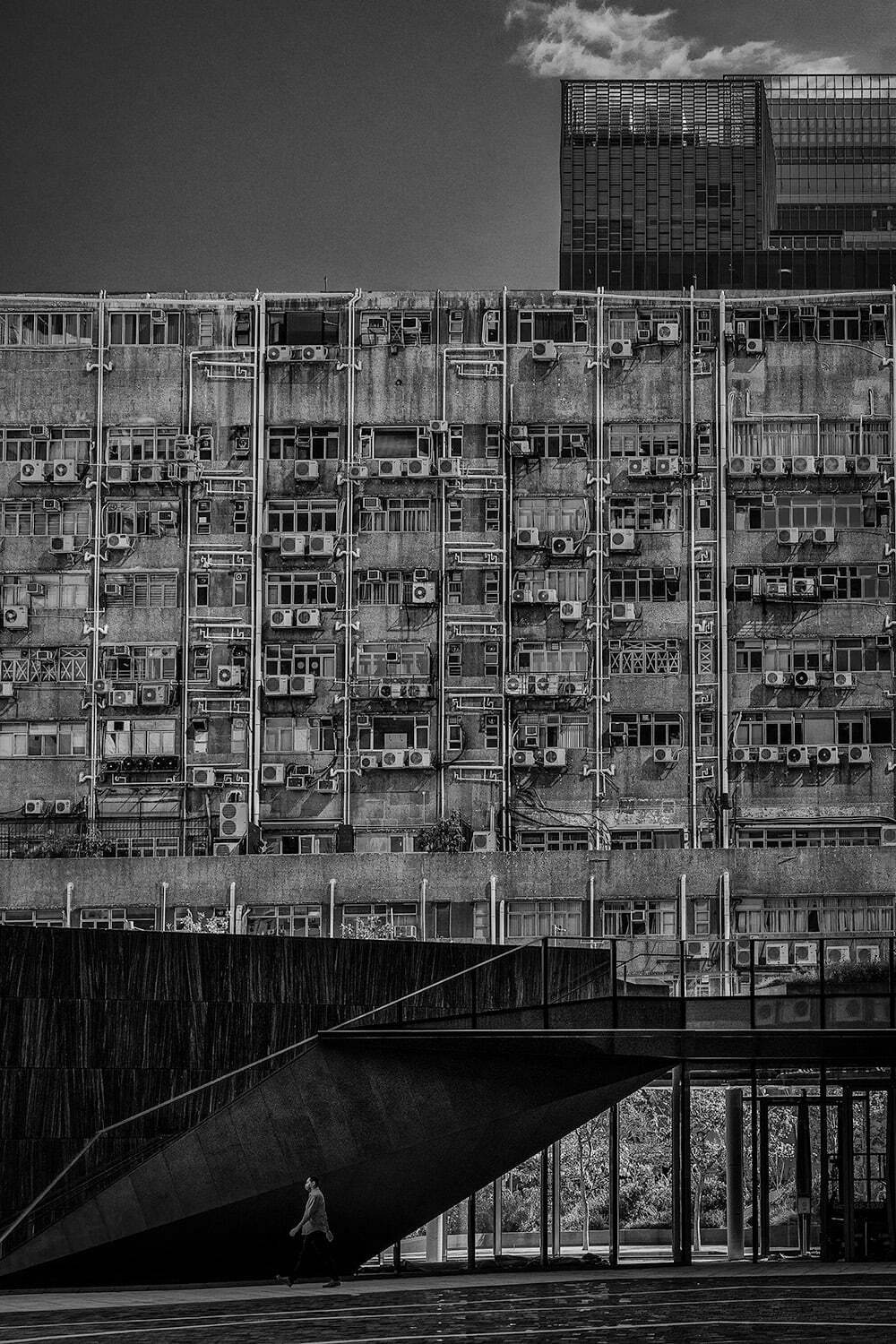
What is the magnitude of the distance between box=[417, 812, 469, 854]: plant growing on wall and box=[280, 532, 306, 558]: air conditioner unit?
8735 millimetres

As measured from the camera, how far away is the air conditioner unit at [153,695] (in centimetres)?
5859

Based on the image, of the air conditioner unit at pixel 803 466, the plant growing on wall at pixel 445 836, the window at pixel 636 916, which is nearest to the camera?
the window at pixel 636 916

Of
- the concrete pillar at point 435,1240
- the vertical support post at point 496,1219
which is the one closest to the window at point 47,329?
the vertical support post at point 496,1219

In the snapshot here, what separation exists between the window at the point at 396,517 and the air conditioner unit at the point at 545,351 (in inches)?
206

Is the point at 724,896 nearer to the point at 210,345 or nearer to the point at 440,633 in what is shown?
the point at 440,633

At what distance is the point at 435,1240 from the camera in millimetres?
32500

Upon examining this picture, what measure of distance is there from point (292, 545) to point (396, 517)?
10.2 ft

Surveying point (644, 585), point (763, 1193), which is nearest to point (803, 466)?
point (644, 585)

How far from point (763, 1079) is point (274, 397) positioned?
107ft

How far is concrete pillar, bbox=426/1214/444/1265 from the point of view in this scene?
104ft

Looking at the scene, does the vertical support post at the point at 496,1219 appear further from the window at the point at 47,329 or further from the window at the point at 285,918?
the window at the point at 47,329

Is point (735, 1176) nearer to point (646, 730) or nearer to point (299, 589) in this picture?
point (646, 730)

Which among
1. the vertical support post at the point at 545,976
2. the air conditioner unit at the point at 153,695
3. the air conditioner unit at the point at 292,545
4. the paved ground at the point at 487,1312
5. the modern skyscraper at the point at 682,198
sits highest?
the modern skyscraper at the point at 682,198

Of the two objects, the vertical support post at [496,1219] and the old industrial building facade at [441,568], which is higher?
the old industrial building facade at [441,568]
